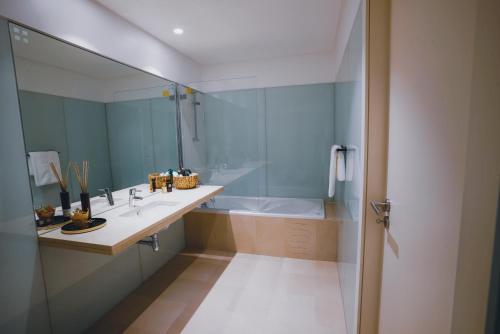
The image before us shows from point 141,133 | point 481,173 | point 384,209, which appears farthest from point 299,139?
point 481,173

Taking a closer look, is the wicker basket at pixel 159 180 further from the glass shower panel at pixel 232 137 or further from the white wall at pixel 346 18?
the white wall at pixel 346 18

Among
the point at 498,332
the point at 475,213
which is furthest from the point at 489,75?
the point at 498,332

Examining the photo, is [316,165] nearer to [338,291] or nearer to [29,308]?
[338,291]

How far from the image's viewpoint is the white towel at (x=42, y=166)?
1.46 m

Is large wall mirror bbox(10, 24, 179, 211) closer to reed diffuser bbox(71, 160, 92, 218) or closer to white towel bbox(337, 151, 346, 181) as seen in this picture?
reed diffuser bbox(71, 160, 92, 218)

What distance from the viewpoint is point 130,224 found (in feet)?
5.53

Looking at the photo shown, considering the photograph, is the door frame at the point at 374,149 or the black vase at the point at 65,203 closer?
the door frame at the point at 374,149

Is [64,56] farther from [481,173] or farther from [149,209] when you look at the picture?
[481,173]

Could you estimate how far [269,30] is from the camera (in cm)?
257

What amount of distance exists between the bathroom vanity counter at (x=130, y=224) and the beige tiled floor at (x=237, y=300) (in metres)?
0.79

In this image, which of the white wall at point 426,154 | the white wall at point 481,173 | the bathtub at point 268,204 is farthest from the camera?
the bathtub at point 268,204

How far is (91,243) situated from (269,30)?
2546 mm

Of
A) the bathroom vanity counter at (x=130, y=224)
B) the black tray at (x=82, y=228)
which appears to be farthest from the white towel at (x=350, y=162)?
the black tray at (x=82, y=228)

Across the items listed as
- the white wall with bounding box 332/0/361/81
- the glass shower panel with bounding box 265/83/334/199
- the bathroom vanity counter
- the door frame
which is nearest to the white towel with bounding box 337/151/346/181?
the door frame
